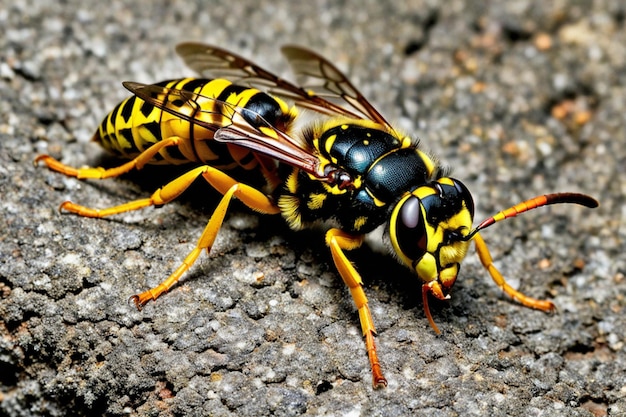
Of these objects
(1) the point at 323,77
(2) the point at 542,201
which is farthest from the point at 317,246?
(2) the point at 542,201

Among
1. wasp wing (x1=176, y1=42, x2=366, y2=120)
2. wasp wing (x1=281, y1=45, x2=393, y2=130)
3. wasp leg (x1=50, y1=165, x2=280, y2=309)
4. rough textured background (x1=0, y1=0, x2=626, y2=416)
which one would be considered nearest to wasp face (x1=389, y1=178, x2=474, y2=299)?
rough textured background (x1=0, y1=0, x2=626, y2=416)

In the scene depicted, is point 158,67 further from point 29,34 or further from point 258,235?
point 258,235

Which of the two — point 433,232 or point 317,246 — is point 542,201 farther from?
point 317,246

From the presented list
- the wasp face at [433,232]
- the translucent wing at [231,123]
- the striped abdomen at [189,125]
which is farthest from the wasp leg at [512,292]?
the striped abdomen at [189,125]

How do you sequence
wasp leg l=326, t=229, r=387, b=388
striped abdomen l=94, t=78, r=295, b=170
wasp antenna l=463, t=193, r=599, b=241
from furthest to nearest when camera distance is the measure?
1. striped abdomen l=94, t=78, r=295, b=170
2. wasp leg l=326, t=229, r=387, b=388
3. wasp antenna l=463, t=193, r=599, b=241

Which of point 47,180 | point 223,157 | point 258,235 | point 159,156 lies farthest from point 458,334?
point 47,180

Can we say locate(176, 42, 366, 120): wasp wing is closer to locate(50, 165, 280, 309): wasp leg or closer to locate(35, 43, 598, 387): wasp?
locate(35, 43, 598, 387): wasp

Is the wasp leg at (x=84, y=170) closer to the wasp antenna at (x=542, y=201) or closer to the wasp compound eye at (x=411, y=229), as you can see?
the wasp compound eye at (x=411, y=229)
